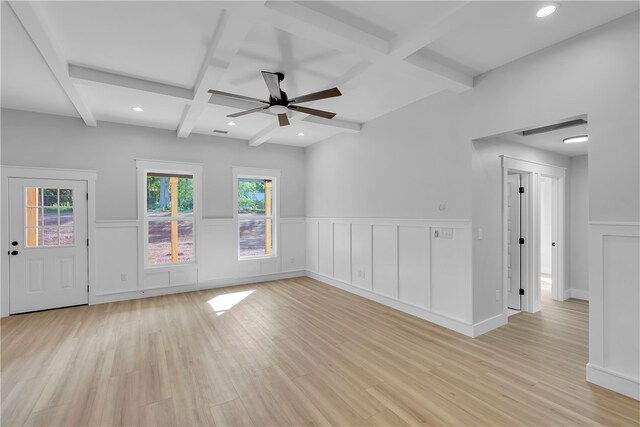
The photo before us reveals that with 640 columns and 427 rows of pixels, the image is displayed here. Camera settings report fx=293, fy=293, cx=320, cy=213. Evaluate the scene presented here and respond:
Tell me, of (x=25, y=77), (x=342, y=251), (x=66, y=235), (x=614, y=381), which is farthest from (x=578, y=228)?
(x=66, y=235)

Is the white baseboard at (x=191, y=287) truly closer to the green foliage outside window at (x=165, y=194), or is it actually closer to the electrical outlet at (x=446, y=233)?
the green foliage outside window at (x=165, y=194)

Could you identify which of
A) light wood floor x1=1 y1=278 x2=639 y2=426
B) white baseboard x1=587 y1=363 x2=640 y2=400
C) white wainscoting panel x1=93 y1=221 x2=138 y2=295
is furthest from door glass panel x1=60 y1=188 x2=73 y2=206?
white baseboard x1=587 y1=363 x2=640 y2=400

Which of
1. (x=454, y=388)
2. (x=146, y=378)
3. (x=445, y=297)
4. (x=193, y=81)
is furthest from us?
(x=445, y=297)

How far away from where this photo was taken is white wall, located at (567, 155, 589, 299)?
485 cm

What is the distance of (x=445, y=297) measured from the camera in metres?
3.71

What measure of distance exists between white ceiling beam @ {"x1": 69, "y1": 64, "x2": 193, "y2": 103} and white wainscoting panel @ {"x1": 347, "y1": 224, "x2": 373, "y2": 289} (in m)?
3.24

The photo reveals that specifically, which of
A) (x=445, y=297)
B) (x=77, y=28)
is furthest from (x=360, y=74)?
(x=445, y=297)

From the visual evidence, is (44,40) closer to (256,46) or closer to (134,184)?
(256,46)

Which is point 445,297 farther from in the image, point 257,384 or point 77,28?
point 77,28

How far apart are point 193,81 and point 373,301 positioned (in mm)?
4025

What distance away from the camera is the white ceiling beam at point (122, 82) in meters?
3.07

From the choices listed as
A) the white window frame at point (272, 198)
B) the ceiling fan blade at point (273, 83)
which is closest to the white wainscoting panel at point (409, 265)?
the white window frame at point (272, 198)

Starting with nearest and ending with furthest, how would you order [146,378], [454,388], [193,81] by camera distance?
[454,388]
[146,378]
[193,81]

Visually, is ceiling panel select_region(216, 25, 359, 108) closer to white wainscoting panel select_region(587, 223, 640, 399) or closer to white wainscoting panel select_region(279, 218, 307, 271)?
white wainscoting panel select_region(587, 223, 640, 399)
